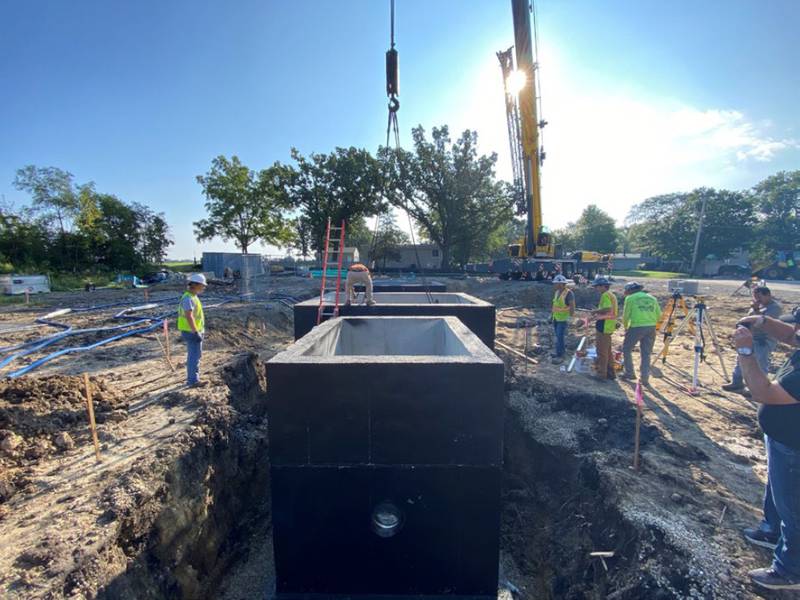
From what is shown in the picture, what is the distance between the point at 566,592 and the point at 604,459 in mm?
1433

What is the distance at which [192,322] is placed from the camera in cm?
536

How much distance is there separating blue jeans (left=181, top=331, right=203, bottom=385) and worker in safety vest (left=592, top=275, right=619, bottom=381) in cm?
666

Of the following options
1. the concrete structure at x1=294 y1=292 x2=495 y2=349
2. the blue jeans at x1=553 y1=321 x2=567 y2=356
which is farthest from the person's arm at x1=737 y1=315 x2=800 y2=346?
the blue jeans at x1=553 y1=321 x2=567 y2=356

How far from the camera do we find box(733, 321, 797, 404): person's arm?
7.43 ft

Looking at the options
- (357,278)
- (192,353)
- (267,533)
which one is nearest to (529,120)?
(357,278)

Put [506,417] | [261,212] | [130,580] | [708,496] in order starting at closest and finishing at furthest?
[130,580] < [708,496] < [506,417] < [261,212]

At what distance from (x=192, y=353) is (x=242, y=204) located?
101 ft

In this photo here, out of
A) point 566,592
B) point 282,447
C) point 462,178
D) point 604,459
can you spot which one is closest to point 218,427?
point 282,447

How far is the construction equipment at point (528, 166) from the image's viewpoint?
49.0ft

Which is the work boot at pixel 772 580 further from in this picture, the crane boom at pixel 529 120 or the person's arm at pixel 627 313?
the crane boom at pixel 529 120

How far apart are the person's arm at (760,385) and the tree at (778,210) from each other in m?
50.1

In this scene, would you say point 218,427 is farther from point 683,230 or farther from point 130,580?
point 683,230

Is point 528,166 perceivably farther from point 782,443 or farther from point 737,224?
point 737,224

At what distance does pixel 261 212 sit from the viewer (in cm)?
3350
